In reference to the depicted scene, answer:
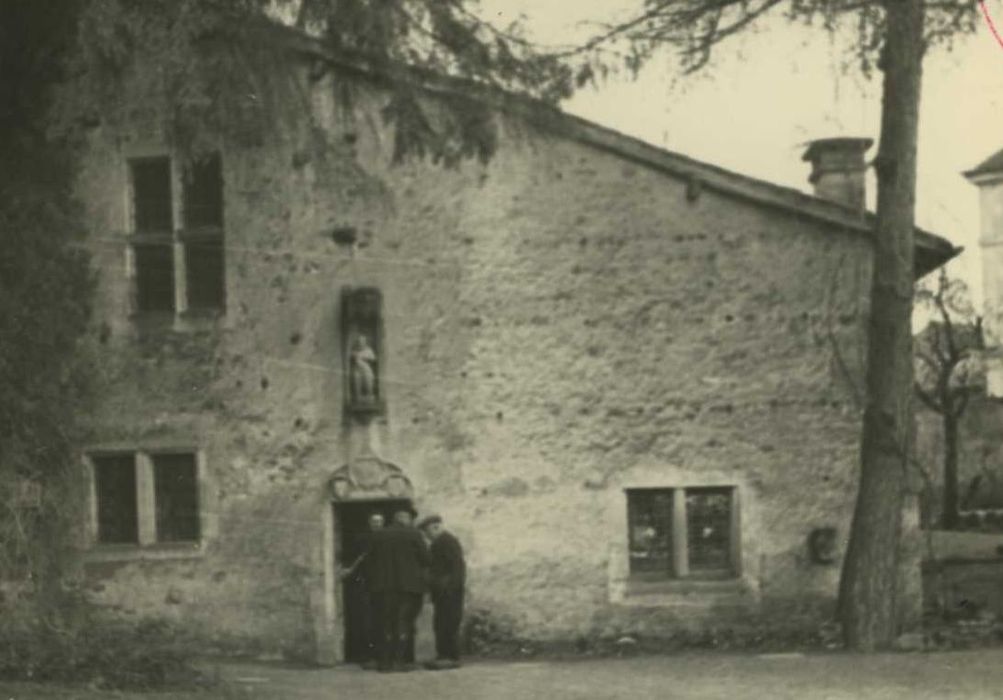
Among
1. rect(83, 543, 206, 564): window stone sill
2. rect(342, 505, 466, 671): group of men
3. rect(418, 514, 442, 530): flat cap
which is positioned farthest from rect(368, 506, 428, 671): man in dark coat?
rect(83, 543, 206, 564): window stone sill

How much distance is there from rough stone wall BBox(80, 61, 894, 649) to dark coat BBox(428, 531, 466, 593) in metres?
1.05

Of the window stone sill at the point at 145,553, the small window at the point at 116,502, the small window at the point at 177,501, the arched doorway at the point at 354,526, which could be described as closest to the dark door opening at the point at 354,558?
the arched doorway at the point at 354,526

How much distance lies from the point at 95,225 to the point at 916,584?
940cm

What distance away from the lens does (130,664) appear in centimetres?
1288

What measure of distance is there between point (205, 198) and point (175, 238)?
0.54 meters

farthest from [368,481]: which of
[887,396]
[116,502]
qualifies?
[887,396]

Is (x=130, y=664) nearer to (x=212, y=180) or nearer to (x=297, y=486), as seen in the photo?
(x=297, y=486)

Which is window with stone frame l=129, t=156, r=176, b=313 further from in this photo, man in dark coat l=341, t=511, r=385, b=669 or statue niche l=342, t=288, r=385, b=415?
man in dark coat l=341, t=511, r=385, b=669

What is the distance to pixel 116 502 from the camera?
18312 mm

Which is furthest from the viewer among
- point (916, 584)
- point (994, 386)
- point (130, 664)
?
point (994, 386)

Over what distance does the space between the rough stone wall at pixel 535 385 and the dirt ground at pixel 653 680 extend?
160 cm

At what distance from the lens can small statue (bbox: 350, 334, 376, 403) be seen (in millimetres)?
17875

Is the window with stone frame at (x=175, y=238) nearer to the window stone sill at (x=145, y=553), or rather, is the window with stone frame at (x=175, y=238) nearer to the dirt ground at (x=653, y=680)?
the window stone sill at (x=145, y=553)

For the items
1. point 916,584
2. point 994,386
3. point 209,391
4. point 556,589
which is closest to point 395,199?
point 209,391
